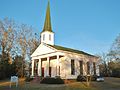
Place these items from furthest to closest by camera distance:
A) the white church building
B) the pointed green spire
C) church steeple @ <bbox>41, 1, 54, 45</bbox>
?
1. the pointed green spire
2. church steeple @ <bbox>41, 1, 54, 45</bbox>
3. the white church building

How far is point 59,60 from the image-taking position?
3578 centimetres

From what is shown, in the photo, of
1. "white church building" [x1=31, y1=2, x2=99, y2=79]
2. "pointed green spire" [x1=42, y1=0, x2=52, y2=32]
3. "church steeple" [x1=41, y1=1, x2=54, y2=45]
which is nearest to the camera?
"white church building" [x1=31, y1=2, x2=99, y2=79]

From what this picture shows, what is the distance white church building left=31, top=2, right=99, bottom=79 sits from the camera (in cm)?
3509

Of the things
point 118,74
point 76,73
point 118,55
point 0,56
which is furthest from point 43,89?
point 118,74

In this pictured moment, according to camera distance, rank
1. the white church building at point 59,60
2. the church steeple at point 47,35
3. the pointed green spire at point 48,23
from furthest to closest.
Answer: the pointed green spire at point 48,23
the church steeple at point 47,35
the white church building at point 59,60

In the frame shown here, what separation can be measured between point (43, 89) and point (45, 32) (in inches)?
917

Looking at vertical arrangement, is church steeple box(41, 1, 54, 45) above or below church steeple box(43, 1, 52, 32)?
below

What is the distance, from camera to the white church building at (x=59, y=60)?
3509 cm

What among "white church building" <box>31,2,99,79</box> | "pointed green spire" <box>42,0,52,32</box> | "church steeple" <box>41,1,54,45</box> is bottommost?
"white church building" <box>31,2,99,79</box>

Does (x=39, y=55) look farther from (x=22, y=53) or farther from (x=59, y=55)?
(x=22, y=53)

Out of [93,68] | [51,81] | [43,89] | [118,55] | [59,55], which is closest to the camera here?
[43,89]

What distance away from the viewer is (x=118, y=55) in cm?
3769

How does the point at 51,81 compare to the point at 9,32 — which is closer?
the point at 51,81

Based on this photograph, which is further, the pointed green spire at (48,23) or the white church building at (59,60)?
the pointed green spire at (48,23)
